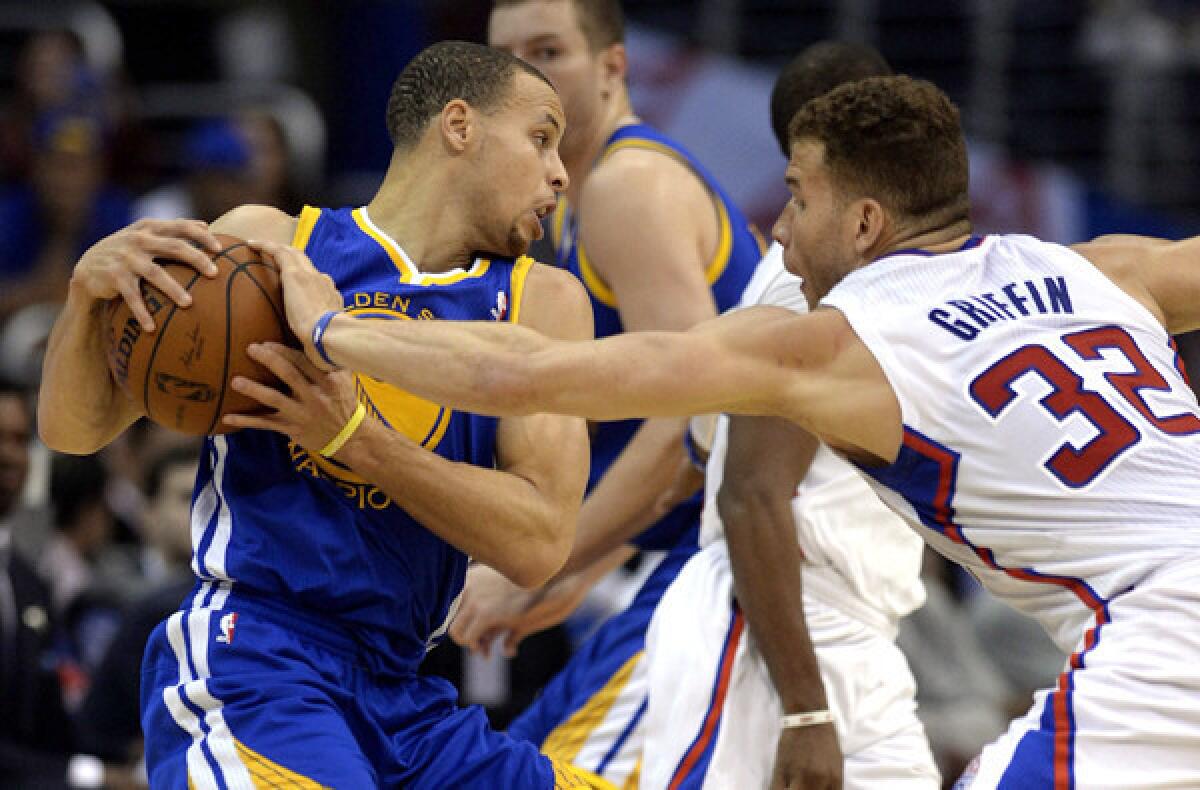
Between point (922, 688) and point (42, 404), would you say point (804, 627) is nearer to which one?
point (42, 404)

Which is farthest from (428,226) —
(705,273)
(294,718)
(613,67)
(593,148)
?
(613,67)

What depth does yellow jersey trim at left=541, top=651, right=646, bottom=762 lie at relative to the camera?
15.9 ft

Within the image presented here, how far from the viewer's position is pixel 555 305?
4.07m

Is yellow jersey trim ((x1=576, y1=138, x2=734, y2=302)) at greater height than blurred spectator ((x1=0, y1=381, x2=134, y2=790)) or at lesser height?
greater

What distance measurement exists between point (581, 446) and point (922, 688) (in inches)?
216

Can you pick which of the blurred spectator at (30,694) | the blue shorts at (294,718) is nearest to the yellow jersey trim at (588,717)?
the blue shorts at (294,718)

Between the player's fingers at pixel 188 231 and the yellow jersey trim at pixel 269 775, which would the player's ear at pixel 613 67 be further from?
the yellow jersey trim at pixel 269 775

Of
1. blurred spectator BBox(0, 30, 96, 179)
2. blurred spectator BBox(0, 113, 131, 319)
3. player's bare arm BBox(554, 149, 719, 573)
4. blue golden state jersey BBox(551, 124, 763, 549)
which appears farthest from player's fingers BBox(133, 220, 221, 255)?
blurred spectator BBox(0, 30, 96, 179)

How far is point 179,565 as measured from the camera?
805 cm

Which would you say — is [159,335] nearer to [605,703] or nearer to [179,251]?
[179,251]

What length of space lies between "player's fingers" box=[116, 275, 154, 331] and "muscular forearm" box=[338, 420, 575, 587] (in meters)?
0.46

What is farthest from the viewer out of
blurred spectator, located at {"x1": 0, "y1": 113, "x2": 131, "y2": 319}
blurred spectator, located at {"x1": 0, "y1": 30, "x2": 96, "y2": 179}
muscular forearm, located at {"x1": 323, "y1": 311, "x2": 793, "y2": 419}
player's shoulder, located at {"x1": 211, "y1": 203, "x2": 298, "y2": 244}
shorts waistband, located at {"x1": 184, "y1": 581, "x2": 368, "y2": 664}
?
blurred spectator, located at {"x1": 0, "y1": 30, "x2": 96, "y2": 179}

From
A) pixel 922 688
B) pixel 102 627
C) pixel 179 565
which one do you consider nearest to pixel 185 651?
pixel 179 565

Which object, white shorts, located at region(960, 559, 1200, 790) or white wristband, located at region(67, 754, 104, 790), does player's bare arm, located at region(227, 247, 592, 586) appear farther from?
white wristband, located at region(67, 754, 104, 790)
